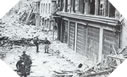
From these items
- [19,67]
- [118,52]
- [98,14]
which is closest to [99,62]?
[118,52]

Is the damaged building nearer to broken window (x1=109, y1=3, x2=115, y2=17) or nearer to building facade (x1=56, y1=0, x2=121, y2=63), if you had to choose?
building facade (x1=56, y1=0, x2=121, y2=63)

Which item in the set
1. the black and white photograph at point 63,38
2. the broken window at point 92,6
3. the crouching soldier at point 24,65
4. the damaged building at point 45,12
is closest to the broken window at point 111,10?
the black and white photograph at point 63,38

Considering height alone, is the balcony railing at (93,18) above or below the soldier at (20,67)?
above

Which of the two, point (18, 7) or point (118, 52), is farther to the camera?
point (18, 7)

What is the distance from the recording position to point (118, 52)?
227 cm

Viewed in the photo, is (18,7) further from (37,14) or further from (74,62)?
(74,62)

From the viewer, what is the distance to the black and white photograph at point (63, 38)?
2316 mm

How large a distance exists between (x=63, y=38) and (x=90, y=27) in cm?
28

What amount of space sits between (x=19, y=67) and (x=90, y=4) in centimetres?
79

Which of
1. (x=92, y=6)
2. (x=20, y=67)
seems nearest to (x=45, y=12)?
(x=92, y=6)

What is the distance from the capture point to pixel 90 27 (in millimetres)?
2453

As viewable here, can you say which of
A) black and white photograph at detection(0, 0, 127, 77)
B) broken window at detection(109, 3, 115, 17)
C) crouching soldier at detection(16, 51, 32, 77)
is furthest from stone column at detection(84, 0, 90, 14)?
crouching soldier at detection(16, 51, 32, 77)

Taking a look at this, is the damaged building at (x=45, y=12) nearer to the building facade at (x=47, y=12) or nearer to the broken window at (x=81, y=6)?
the building facade at (x=47, y=12)

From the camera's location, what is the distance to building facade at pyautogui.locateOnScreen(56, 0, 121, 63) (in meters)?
2.29
